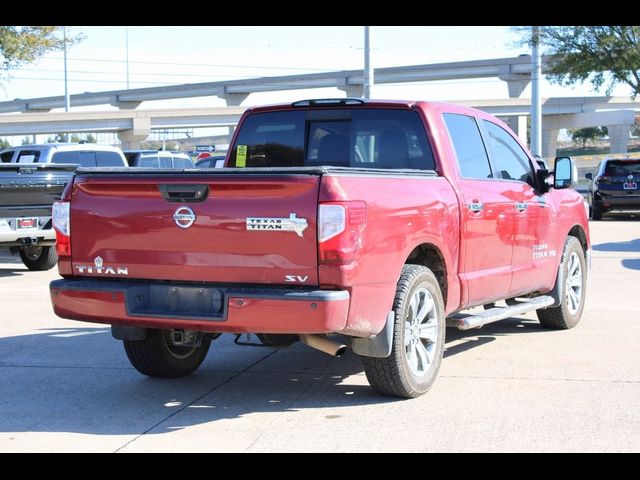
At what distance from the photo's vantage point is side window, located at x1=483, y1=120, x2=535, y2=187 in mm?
7723

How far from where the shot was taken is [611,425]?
5.47m

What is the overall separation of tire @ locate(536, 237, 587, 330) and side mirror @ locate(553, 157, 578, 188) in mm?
708

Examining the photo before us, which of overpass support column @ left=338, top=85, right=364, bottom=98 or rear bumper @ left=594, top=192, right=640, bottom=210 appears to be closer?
rear bumper @ left=594, top=192, right=640, bottom=210

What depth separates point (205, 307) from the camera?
18.3 ft

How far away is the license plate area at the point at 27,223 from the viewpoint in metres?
13.0

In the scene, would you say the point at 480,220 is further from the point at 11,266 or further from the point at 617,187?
the point at 617,187

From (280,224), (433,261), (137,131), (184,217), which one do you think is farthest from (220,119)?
(280,224)

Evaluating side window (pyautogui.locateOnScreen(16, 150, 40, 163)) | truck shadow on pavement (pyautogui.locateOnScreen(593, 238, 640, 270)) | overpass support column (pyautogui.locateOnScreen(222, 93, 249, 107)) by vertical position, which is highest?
overpass support column (pyautogui.locateOnScreen(222, 93, 249, 107))

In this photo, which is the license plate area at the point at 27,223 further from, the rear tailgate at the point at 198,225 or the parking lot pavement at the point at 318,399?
the rear tailgate at the point at 198,225

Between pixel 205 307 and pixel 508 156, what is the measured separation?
350cm

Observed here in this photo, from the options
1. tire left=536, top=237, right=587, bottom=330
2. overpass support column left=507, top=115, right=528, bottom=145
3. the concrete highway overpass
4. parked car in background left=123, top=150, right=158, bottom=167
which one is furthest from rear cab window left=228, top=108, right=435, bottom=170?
overpass support column left=507, top=115, right=528, bottom=145

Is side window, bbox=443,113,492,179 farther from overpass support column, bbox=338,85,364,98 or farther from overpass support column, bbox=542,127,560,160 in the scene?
overpass support column, bbox=338,85,364,98

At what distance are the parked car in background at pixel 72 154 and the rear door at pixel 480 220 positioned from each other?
1248 cm
